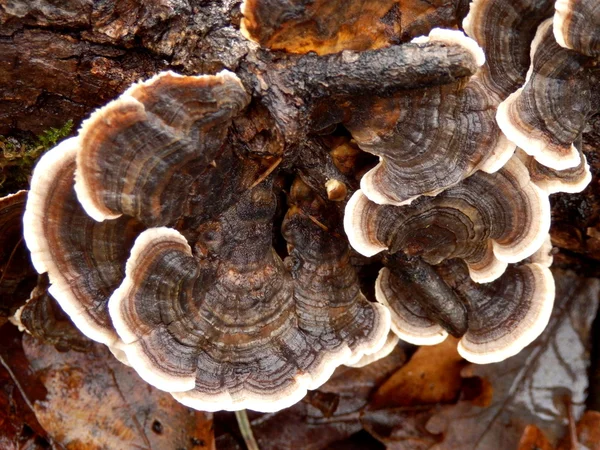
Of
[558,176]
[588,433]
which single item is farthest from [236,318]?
[588,433]

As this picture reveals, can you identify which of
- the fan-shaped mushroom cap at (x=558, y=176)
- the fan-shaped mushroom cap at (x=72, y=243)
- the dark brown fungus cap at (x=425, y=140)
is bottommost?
the fan-shaped mushroom cap at (x=72, y=243)

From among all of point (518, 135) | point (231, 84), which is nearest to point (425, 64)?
point (518, 135)

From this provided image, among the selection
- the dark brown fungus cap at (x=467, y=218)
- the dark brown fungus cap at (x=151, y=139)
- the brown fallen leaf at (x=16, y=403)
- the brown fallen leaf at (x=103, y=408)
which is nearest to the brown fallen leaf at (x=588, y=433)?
the dark brown fungus cap at (x=467, y=218)

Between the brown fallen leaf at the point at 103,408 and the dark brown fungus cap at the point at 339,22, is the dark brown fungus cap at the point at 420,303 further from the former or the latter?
the brown fallen leaf at the point at 103,408

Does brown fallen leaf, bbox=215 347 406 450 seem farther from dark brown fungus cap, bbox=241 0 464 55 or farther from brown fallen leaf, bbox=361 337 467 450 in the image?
dark brown fungus cap, bbox=241 0 464 55

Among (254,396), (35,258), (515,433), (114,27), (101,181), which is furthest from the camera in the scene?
(515,433)

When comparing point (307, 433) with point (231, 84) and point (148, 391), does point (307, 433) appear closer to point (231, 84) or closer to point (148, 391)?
point (148, 391)

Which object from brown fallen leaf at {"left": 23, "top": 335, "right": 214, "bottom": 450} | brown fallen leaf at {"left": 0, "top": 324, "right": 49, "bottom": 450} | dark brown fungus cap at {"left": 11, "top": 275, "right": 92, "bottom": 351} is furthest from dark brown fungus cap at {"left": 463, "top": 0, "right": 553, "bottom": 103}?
brown fallen leaf at {"left": 0, "top": 324, "right": 49, "bottom": 450}
